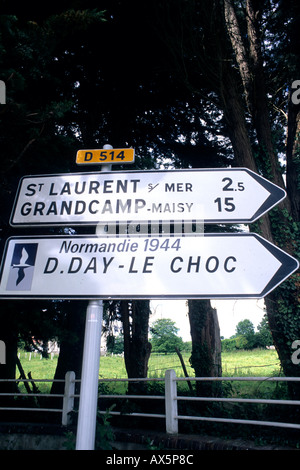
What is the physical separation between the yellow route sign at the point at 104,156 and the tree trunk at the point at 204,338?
584 cm

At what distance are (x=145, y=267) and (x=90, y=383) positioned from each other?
0.78m

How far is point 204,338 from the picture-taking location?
8.86 metres

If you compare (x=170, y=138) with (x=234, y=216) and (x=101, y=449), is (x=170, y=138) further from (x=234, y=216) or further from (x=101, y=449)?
(x=101, y=449)

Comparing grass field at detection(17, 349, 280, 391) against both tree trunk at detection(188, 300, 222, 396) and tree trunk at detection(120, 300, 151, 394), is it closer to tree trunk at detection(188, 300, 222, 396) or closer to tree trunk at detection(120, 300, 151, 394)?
tree trunk at detection(120, 300, 151, 394)

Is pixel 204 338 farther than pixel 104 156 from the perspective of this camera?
Yes

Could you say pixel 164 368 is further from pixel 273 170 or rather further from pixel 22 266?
pixel 22 266

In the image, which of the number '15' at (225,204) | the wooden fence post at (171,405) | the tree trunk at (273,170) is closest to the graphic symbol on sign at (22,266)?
the number '15' at (225,204)

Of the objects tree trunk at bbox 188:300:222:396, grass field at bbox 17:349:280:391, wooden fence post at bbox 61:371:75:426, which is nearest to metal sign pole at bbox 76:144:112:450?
wooden fence post at bbox 61:371:75:426

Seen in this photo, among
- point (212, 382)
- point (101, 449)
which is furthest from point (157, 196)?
point (212, 382)

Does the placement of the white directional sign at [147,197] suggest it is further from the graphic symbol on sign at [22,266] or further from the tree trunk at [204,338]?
the tree trunk at [204,338]

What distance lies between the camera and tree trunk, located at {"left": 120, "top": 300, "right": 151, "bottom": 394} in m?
9.13

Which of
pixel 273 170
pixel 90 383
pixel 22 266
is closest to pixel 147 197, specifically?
pixel 22 266

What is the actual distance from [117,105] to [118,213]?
21.9ft

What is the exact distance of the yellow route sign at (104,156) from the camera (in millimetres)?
2311
